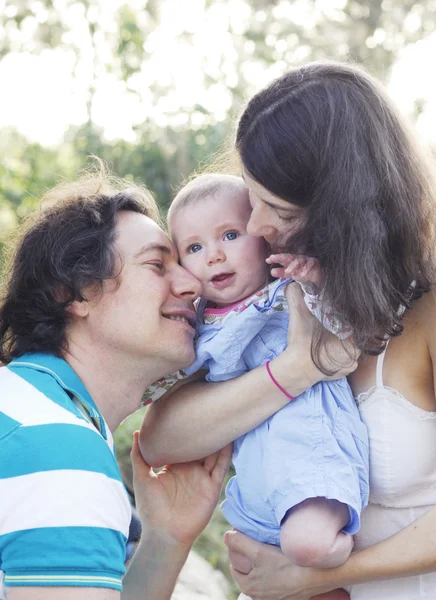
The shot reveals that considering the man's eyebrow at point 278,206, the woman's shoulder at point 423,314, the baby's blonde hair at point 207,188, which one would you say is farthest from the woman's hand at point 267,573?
the baby's blonde hair at point 207,188

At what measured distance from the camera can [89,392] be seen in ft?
8.45

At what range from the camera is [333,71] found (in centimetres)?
247

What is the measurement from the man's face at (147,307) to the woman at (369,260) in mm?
418

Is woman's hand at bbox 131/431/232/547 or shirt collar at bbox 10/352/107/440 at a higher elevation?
shirt collar at bbox 10/352/107/440

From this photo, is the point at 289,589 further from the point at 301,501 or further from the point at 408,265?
the point at 408,265

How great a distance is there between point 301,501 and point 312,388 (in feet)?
1.17

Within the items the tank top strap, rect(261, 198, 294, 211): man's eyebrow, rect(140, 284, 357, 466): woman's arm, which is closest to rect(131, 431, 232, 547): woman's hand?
rect(140, 284, 357, 466): woman's arm

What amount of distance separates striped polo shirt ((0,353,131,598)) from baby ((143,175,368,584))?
0.54m

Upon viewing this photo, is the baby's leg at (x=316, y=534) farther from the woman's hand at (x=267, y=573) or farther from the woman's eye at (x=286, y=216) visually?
the woman's eye at (x=286, y=216)

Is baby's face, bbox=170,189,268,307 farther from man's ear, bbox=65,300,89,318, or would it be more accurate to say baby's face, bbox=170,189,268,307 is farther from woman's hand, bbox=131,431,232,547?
woman's hand, bbox=131,431,232,547

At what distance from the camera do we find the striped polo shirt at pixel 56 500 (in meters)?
1.91

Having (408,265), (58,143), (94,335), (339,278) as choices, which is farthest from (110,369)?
(58,143)

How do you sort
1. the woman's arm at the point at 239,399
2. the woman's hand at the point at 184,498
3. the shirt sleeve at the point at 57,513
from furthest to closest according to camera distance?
the woman's hand at the point at 184,498, the woman's arm at the point at 239,399, the shirt sleeve at the point at 57,513

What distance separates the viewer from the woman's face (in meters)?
2.42
